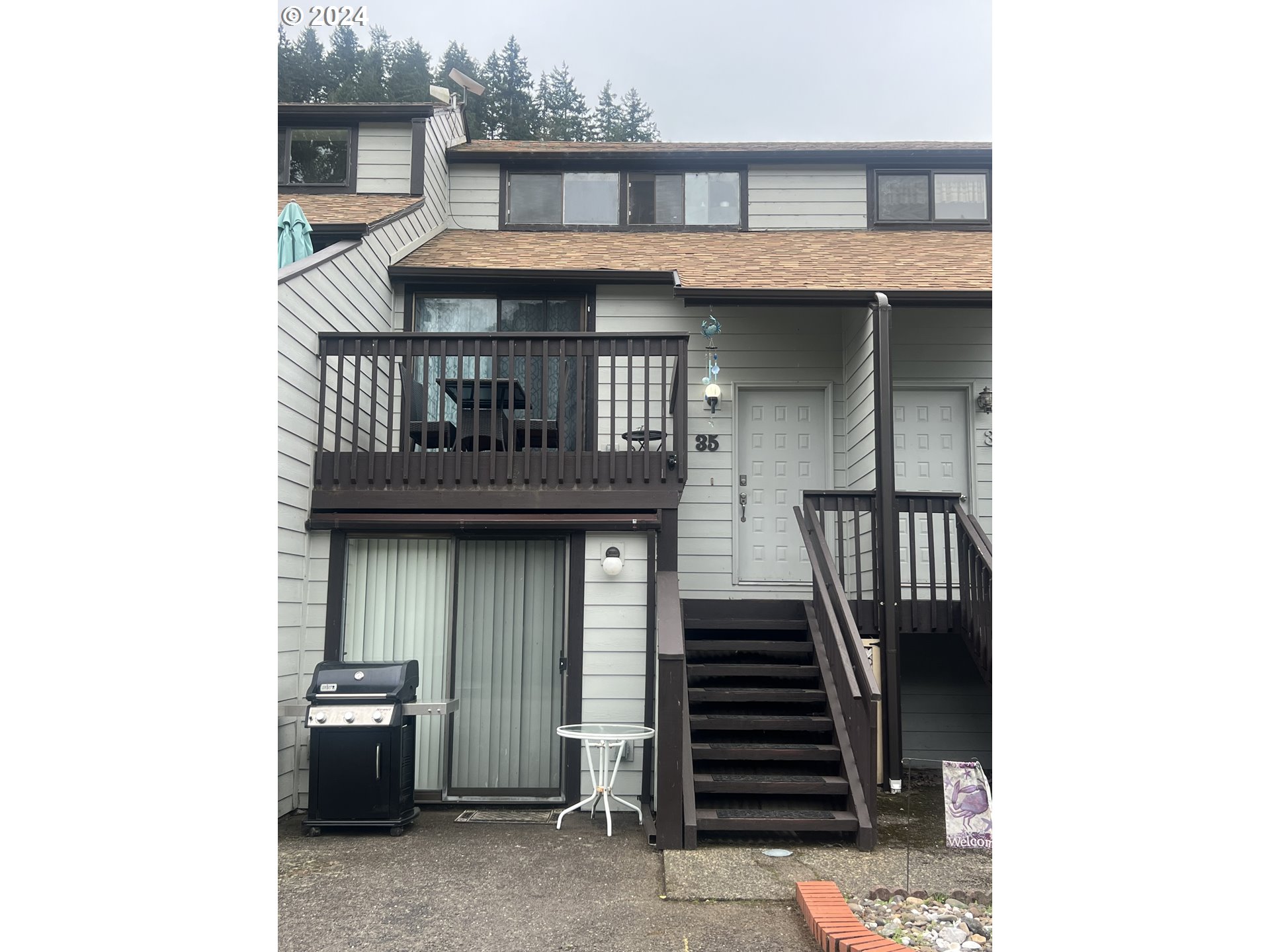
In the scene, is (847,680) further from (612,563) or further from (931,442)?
(931,442)

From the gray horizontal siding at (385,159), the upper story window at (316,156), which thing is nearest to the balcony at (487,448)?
the gray horizontal siding at (385,159)

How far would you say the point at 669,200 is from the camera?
10.2 m

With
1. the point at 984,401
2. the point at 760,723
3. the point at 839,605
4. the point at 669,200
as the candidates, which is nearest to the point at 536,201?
the point at 669,200

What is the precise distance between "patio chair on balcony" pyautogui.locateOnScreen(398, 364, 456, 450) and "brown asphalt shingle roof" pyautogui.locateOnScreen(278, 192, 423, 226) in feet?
5.36

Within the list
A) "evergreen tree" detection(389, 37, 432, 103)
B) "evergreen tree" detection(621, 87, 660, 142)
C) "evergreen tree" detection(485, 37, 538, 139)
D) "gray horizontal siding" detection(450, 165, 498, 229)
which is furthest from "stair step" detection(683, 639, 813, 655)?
"evergreen tree" detection(621, 87, 660, 142)

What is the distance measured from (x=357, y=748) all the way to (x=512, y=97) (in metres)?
24.5

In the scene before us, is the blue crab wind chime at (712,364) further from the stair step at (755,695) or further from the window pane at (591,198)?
the stair step at (755,695)

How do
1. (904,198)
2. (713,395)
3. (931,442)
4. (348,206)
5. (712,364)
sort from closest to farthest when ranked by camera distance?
(713,395), (712,364), (931,442), (348,206), (904,198)

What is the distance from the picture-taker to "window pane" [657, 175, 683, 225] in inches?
400

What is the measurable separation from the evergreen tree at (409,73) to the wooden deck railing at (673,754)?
819 inches

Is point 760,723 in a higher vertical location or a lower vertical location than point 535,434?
lower

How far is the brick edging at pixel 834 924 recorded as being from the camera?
3453mm
